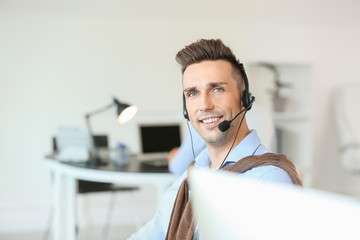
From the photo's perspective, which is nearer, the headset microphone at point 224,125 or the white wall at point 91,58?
the headset microphone at point 224,125

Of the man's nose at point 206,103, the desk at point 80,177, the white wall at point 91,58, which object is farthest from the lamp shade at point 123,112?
the white wall at point 91,58

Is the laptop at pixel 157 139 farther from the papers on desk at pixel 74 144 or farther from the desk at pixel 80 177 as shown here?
the papers on desk at pixel 74 144

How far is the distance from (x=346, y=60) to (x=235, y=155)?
4561mm

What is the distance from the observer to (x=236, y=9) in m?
4.69

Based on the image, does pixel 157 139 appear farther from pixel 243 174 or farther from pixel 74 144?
pixel 243 174

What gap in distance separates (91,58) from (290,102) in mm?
2205

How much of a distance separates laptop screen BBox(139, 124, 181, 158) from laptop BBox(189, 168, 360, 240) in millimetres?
2716

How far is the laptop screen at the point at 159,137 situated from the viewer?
10.5 ft

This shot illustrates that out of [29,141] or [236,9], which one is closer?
[29,141]

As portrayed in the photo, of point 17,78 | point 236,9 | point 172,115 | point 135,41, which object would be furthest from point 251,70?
point 17,78

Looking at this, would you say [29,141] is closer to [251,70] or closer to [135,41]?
[135,41]

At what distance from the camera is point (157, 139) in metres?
3.22

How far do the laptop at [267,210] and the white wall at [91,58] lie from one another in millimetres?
3749

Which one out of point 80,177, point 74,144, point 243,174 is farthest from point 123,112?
point 243,174
